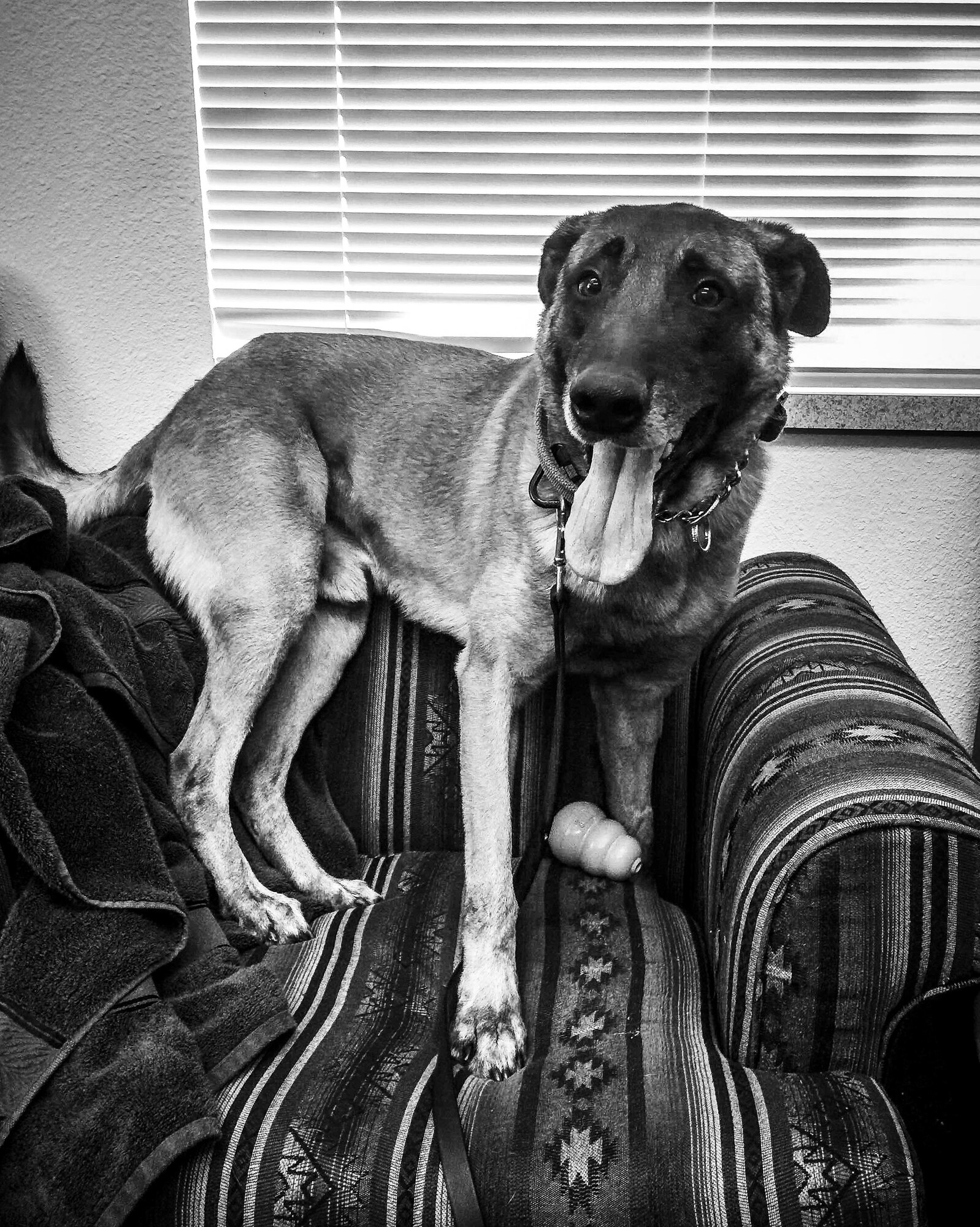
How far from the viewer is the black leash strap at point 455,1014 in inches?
37.3

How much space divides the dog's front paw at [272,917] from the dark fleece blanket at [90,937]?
0.11 meters

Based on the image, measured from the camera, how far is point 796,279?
140cm

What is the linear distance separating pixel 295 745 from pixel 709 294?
0.96m

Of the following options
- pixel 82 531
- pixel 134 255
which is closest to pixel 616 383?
pixel 82 531

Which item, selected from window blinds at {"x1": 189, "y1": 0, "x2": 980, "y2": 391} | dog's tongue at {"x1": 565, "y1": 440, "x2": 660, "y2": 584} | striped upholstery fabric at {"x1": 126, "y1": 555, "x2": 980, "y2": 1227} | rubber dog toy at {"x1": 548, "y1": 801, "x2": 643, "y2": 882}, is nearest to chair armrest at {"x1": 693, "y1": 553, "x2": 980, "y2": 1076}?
striped upholstery fabric at {"x1": 126, "y1": 555, "x2": 980, "y2": 1227}

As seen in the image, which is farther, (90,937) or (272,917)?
(272,917)

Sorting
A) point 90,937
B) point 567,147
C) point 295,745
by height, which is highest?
point 567,147

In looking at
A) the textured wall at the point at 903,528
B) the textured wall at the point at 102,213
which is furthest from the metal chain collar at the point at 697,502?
the textured wall at the point at 102,213

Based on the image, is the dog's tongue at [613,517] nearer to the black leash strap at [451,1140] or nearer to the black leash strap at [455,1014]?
the black leash strap at [455,1014]

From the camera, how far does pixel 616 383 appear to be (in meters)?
1.15

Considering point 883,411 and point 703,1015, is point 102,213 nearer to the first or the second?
point 883,411

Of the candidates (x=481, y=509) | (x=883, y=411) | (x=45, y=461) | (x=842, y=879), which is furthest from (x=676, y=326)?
(x=45, y=461)

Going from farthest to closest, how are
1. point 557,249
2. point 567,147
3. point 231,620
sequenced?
point 567,147, point 231,620, point 557,249

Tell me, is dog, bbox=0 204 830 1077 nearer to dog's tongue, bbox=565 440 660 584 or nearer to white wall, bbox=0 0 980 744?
dog's tongue, bbox=565 440 660 584
